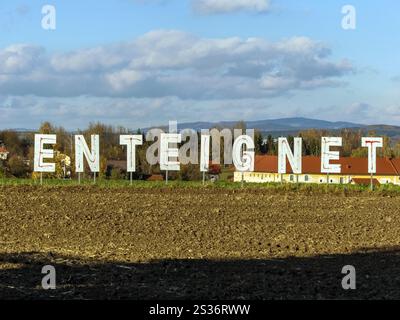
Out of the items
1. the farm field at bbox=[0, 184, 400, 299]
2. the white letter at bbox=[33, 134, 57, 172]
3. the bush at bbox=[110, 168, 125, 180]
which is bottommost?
the farm field at bbox=[0, 184, 400, 299]

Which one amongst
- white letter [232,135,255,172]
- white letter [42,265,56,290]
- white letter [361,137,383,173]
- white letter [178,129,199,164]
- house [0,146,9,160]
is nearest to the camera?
white letter [42,265,56,290]

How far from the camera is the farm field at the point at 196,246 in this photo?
1016 centimetres

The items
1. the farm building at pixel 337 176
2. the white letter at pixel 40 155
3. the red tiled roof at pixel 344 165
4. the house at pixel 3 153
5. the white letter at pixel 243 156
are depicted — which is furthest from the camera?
the red tiled roof at pixel 344 165

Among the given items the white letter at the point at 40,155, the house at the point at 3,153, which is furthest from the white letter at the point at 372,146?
the house at the point at 3,153

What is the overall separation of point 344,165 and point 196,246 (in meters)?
63.0

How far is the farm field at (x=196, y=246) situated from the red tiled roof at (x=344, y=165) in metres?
40.4

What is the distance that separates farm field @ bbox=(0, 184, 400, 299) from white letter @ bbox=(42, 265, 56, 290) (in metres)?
0.11

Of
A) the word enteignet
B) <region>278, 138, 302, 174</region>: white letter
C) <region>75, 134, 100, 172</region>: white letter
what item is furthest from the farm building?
<region>75, 134, 100, 172</region>: white letter

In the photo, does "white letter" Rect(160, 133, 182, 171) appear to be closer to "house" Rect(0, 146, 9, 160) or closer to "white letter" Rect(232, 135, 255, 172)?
"white letter" Rect(232, 135, 255, 172)

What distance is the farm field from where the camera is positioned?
10.2m

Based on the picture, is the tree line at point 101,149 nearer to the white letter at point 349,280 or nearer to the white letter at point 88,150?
the white letter at point 88,150

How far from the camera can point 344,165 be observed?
251 ft

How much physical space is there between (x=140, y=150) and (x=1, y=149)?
18556mm
